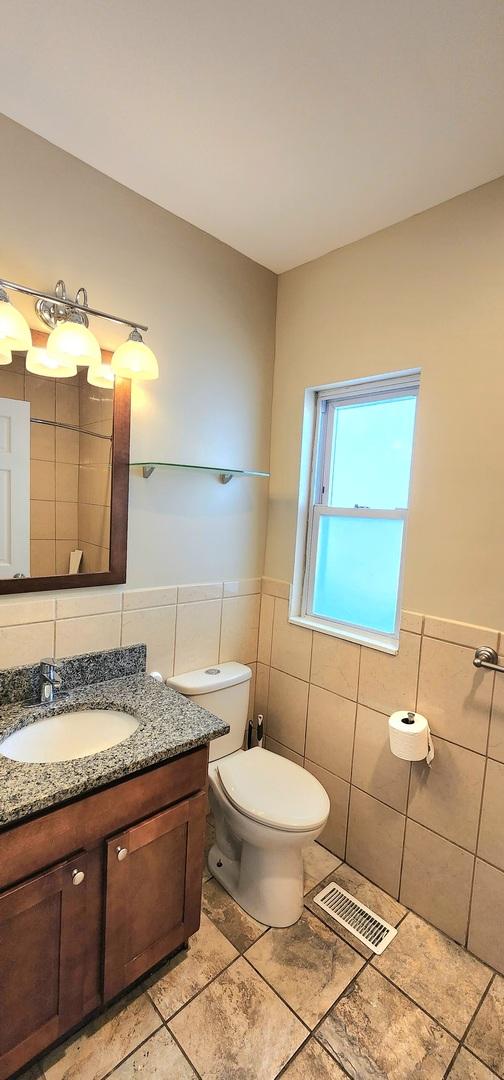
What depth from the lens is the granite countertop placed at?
932 millimetres

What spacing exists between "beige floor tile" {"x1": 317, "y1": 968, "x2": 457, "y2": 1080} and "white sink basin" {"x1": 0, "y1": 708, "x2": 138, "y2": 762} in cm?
95

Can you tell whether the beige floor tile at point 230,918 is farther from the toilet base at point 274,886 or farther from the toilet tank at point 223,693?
the toilet tank at point 223,693

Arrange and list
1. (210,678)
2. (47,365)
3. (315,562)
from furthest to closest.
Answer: (315,562) < (210,678) < (47,365)

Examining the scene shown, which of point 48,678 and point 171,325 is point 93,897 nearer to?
point 48,678

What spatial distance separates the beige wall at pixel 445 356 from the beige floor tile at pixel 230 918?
1.19m

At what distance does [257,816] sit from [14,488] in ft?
4.07

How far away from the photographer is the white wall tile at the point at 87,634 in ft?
4.65

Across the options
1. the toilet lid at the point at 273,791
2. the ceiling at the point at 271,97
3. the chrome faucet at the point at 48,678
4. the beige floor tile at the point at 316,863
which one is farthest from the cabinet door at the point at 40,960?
the ceiling at the point at 271,97

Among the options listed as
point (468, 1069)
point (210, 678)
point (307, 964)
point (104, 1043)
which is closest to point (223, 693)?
point (210, 678)

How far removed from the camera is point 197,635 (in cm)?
181

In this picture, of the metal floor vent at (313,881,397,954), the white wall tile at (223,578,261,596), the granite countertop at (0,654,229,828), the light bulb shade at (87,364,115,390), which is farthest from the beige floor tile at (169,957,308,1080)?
the light bulb shade at (87,364,115,390)

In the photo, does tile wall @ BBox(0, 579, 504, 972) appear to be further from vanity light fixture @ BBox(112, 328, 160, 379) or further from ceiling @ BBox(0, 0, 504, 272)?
ceiling @ BBox(0, 0, 504, 272)

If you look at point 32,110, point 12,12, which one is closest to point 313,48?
point 12,12

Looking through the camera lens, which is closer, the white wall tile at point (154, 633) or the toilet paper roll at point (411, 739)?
the toilet paper roll at point (411, 739)
